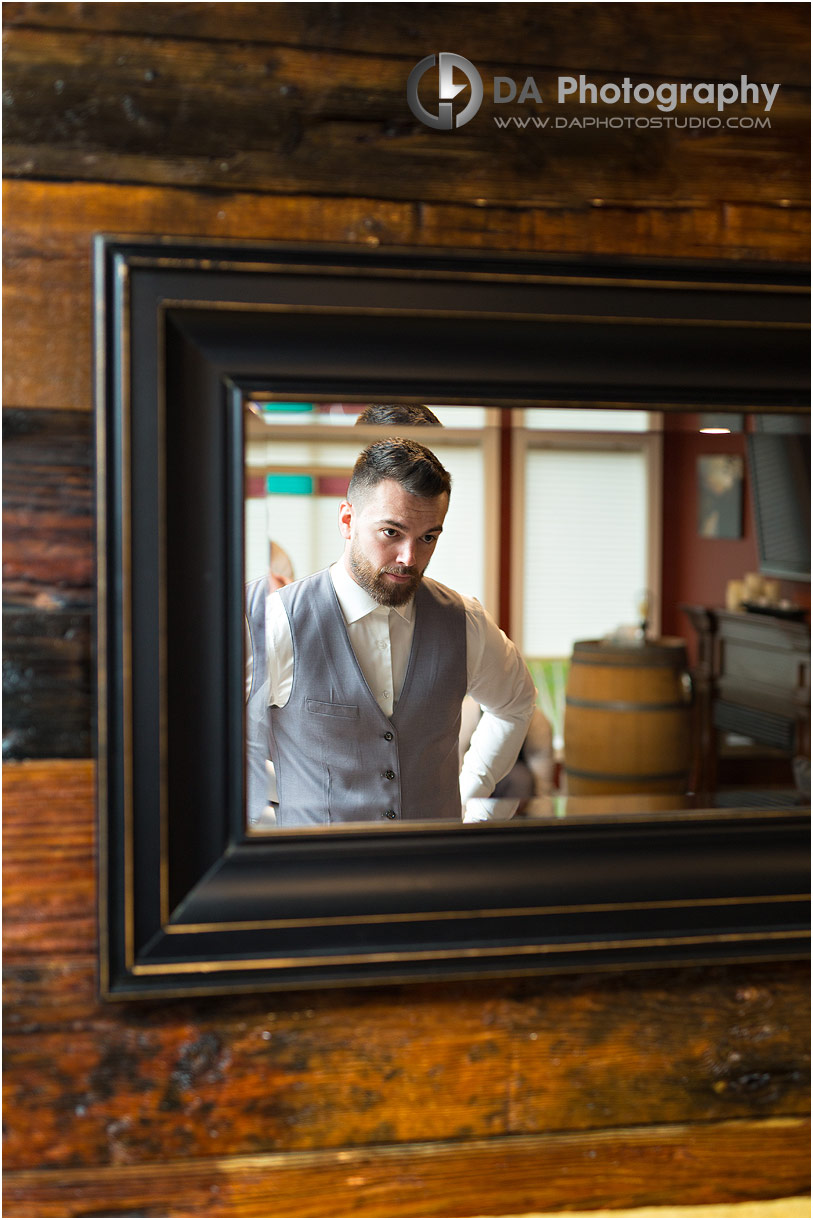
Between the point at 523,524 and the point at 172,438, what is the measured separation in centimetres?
43

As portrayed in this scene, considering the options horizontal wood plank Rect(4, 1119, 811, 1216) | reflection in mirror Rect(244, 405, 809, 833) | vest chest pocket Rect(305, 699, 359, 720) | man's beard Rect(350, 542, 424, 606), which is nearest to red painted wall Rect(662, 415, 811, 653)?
reflection in mirror Rect(244, 405, 809, 833)

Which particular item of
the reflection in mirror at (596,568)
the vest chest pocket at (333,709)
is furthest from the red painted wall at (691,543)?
the vest chest pocket at (333,709)

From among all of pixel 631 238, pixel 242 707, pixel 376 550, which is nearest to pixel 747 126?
pixel 631 238

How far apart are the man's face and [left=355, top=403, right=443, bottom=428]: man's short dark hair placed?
0.07 meters

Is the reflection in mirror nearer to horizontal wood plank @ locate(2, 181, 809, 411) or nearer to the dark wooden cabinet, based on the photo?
the dark wooden cabinet

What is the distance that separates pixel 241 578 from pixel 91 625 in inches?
6.6

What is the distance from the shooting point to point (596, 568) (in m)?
1.17

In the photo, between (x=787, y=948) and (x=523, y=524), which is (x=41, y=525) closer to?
(x=523, y=524)

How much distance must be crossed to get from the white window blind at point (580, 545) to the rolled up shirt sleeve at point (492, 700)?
0.11ft

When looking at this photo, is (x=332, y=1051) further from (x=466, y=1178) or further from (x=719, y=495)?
(x=719, y=495)

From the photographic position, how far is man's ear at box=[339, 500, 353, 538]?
3.55 feet

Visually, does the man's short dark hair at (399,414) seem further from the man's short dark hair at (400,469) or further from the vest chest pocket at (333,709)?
the vest chest pocket at (333,709)

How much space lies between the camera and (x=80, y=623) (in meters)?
1.01

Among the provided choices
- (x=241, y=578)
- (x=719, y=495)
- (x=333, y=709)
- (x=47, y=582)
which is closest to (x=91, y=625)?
(x=47, y=582)
